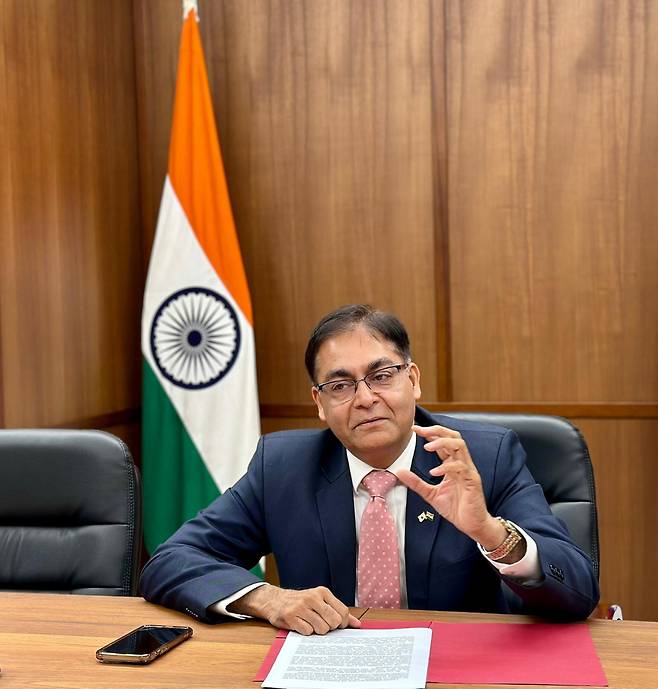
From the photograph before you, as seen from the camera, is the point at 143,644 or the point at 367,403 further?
the point at 367,403

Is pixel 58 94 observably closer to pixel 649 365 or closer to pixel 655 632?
pixel 649 365

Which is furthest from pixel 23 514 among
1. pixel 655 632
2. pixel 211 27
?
pixel 211 27

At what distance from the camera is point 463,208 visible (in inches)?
167

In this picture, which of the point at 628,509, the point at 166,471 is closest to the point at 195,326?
the point at 166,471

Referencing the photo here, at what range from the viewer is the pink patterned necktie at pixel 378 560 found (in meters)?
2.18

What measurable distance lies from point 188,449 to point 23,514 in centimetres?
182

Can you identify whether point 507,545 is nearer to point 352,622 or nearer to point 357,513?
point 352,622

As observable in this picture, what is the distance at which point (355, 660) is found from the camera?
166 centimetres

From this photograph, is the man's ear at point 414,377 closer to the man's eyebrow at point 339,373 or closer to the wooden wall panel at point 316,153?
the man's eyebrow at point 339,373

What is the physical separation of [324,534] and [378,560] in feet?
0.44

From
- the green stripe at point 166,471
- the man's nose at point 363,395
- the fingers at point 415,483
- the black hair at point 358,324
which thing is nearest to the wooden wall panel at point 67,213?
the green stripe at point 166,471

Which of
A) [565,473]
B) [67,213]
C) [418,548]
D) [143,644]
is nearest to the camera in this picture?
[143,644]

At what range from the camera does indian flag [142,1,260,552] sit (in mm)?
4188

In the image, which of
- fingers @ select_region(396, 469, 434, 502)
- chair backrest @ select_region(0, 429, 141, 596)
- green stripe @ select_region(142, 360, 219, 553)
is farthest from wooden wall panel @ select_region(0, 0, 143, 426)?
fingers @ select_region(396, 469, 434, 502)
